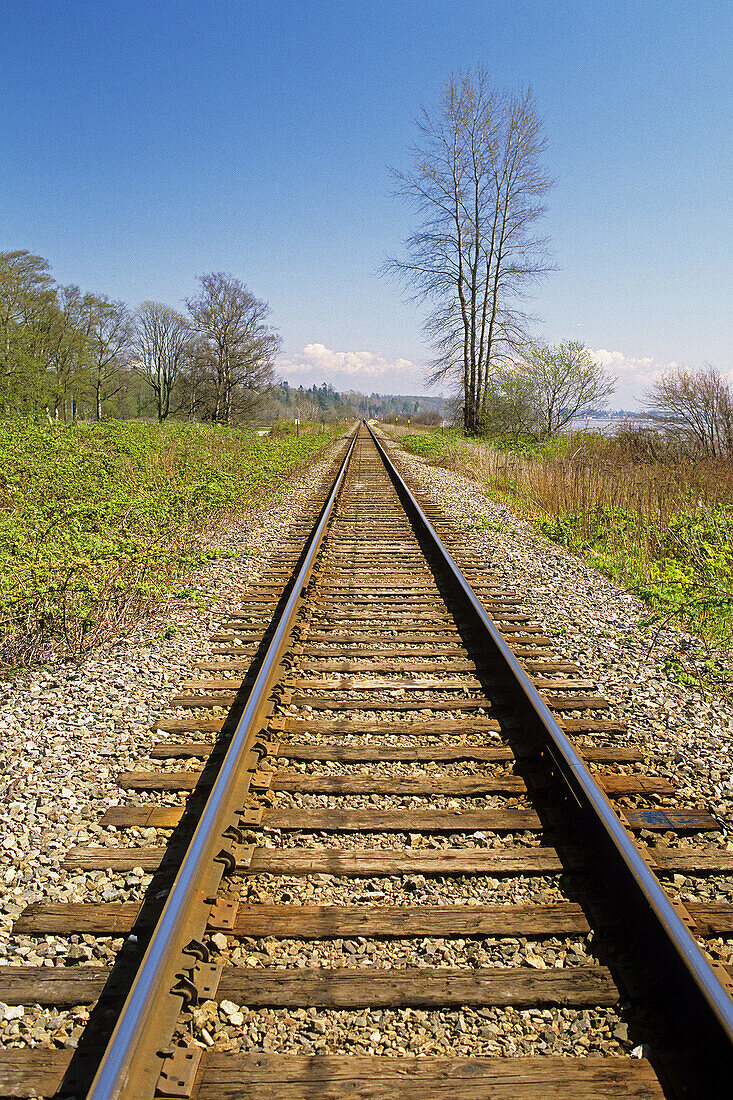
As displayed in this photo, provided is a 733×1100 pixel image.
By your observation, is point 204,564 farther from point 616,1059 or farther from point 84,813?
point 616,1059

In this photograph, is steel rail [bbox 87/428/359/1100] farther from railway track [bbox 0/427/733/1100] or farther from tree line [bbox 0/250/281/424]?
tree line [bbox 0/250/281/424]

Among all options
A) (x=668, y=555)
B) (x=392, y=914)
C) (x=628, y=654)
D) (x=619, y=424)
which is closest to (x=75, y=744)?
(x=392, y=914)

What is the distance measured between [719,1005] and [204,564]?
21.5ft

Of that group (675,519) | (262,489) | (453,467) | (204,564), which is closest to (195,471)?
(262,489)

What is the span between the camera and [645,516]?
30.0ft

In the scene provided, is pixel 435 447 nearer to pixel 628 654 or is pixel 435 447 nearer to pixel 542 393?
pixel 542 393

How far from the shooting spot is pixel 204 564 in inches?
296

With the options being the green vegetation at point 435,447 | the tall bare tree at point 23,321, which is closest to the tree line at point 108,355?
the tall bare tree at point 23,321

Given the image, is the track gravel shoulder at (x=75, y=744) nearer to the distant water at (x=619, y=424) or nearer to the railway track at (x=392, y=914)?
the railway track at (x=392, y=914)

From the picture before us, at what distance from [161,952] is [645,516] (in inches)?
343

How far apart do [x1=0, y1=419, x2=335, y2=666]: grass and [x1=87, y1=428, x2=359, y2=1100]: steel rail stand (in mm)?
2302

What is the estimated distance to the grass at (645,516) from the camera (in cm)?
615

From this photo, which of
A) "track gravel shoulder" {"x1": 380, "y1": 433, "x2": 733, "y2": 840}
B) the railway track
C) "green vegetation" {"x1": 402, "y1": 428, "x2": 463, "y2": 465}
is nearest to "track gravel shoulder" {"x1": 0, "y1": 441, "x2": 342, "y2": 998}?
the railway track

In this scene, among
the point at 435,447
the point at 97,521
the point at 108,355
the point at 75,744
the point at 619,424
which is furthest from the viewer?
the point at 108,355
